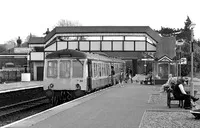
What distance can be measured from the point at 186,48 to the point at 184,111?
1949 inches

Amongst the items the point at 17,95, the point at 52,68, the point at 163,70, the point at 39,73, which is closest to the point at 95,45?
the point at 39,73

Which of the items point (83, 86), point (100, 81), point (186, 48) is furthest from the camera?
point (186, 48)

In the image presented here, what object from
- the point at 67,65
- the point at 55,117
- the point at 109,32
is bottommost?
the point at 55,117

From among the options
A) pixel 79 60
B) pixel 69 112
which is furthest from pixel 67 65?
pixel 69 112

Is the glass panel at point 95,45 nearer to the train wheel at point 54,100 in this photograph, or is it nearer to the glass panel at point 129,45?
the glass panel at point 129,45

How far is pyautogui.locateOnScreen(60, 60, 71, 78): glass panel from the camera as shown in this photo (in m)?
21.8

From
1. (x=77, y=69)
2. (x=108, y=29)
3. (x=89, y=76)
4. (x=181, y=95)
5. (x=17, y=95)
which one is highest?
(x=108, y=29)

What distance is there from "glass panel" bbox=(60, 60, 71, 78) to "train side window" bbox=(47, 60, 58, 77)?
342 millimetres

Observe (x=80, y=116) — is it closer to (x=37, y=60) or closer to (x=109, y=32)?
(x=109, y=32)

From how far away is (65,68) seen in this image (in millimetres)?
22000

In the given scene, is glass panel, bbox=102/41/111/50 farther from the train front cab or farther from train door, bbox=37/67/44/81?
the train front cab

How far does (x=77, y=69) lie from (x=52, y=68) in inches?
57.5

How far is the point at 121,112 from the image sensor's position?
14164mm

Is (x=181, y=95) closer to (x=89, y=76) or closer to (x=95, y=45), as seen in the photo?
(x=89, y=76)
